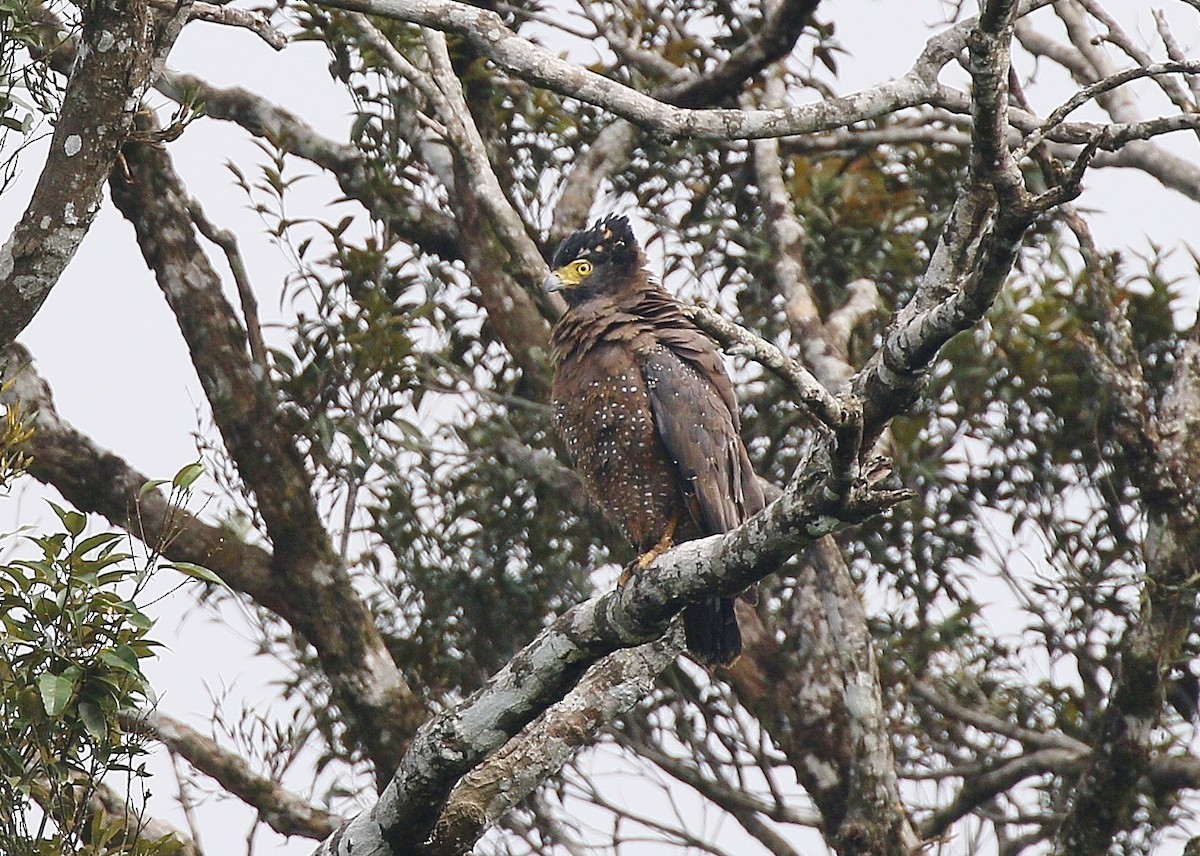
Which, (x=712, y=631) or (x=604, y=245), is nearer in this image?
(x=712, y=631)

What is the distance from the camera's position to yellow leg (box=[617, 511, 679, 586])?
4.31 m

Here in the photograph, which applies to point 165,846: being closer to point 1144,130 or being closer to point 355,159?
point 1144,130

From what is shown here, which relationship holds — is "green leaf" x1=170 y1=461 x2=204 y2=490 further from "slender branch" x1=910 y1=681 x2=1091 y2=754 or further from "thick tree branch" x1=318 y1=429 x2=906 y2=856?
"slender branch" x1=910 y1=681 x2=1091 y2=754

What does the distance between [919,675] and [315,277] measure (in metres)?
3.33

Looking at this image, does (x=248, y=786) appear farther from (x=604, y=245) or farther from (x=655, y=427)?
(x=604, y=245)

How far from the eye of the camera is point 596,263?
531cm

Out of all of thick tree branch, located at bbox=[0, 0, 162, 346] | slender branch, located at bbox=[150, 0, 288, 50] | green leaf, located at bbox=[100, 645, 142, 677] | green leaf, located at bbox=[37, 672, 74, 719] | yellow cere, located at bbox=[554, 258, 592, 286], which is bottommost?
green leaf, located at bbox=[37, 672, 74, 719]

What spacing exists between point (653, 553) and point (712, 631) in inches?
11.5

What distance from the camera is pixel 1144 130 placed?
130 inches

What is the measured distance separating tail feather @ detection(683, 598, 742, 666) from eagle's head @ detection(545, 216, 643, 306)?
1.27 metres

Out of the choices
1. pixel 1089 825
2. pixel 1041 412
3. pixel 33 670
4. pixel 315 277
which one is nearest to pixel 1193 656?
pixel 1089 825

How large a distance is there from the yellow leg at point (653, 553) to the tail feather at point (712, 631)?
0.21 m

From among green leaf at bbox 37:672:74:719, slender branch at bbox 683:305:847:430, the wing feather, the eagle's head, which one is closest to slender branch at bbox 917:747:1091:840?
the wing feather

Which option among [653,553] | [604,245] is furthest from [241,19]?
[653,553]
